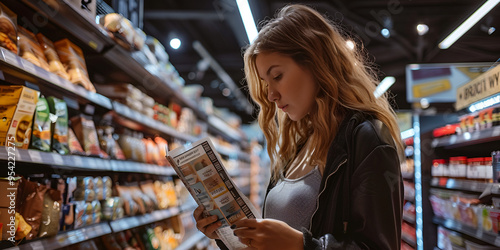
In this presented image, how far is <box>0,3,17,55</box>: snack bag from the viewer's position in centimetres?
171

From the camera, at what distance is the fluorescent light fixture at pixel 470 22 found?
327cm

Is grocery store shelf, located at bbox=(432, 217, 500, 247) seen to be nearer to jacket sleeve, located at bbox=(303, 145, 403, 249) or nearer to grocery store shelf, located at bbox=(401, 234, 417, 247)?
grocery store shelf, located at bbox=(401, 234, 417, 247)

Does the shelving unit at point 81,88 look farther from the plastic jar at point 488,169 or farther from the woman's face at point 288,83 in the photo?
the plastic jar at point 488,169

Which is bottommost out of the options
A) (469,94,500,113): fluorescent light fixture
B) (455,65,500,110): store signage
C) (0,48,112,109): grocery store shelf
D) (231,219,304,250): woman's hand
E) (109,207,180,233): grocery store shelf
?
(109,207,180,233): grocery store shelf

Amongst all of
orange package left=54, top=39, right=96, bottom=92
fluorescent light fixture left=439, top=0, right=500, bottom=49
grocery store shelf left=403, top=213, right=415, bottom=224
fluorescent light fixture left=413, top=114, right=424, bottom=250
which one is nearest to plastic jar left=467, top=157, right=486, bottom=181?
fluorescent light fixture left=413, top=114, right=424, bottom=250

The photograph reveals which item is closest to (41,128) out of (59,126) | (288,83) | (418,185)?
(59,126)

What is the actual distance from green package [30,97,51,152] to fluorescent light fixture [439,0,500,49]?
3.11 meters

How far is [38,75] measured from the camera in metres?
1.86

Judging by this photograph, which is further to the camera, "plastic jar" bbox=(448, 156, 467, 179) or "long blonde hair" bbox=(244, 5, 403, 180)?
"plastic jar" bbox=(448, 156, 467, 179)

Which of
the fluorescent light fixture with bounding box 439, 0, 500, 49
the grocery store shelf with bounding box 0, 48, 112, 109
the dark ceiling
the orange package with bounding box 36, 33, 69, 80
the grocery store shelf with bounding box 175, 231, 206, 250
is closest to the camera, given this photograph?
the grocery store shelf with bounding box 0, 48, 112, 109

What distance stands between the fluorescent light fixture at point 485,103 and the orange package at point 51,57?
269 centimetres

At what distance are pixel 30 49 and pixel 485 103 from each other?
2.93 metres

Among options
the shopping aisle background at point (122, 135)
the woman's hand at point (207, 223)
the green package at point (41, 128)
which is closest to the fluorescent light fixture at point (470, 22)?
the shopping aisle background at point (122, 135)

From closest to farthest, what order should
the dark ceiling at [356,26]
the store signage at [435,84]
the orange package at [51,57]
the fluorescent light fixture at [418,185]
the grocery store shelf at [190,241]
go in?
the orange package at [51,57]
the grocery store shelf at [190,241]
the fluorescent light fixture at [418,185]
the store signage at [435,84]
the dark ceiling at [356,26]
